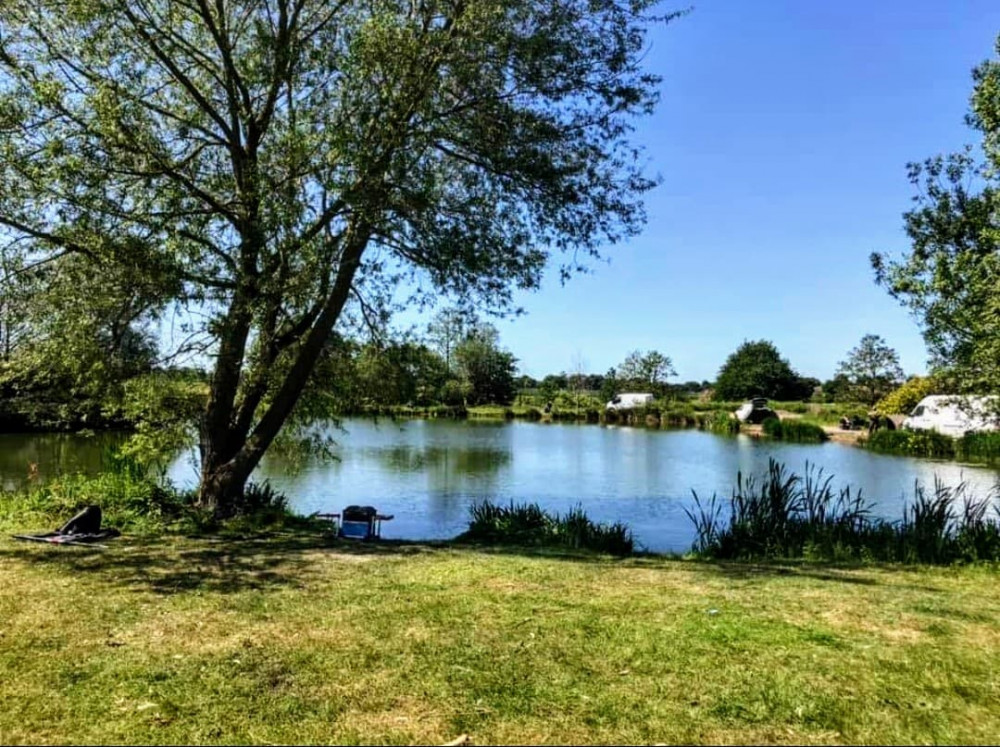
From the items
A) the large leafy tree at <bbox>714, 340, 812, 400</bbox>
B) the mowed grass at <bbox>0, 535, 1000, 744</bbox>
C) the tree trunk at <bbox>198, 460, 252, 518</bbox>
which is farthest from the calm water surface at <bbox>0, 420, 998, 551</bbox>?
the large leafy tree at <bbox>714, 340, 812, 400</bbox>

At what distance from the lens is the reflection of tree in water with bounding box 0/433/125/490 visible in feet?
54.2

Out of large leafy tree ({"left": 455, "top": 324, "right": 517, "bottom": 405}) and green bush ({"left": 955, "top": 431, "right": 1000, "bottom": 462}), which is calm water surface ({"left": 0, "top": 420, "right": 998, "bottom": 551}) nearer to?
green bush ({"left": 955, "top": 431, "right": 1000, "bottom": 462})

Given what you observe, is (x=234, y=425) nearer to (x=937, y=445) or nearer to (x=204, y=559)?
(x=204, y=559)

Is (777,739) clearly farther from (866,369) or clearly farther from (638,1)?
(866,369)

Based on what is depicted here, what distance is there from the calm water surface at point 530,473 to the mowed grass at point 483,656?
600 cm

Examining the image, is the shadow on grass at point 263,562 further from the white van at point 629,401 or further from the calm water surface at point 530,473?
the white van at point 629,401

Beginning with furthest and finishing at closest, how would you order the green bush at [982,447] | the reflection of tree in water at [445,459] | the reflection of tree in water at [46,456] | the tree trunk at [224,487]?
the green bush at [982,447], the reflection of tree in water at [445,459], the reflection of tree in water at [46,456], the tree trunk at [224,487]

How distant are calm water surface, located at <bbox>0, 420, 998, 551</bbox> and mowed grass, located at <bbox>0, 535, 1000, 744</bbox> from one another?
600 cm

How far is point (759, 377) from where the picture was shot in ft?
231

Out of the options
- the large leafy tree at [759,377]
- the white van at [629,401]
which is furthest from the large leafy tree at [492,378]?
the large leafy tree at [759,377]

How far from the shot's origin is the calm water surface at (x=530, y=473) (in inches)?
596

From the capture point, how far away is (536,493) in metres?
18.5

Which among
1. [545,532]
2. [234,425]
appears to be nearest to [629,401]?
[545,532]

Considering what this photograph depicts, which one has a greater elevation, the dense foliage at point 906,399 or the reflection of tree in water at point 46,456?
the dense foliage at point 906,399
